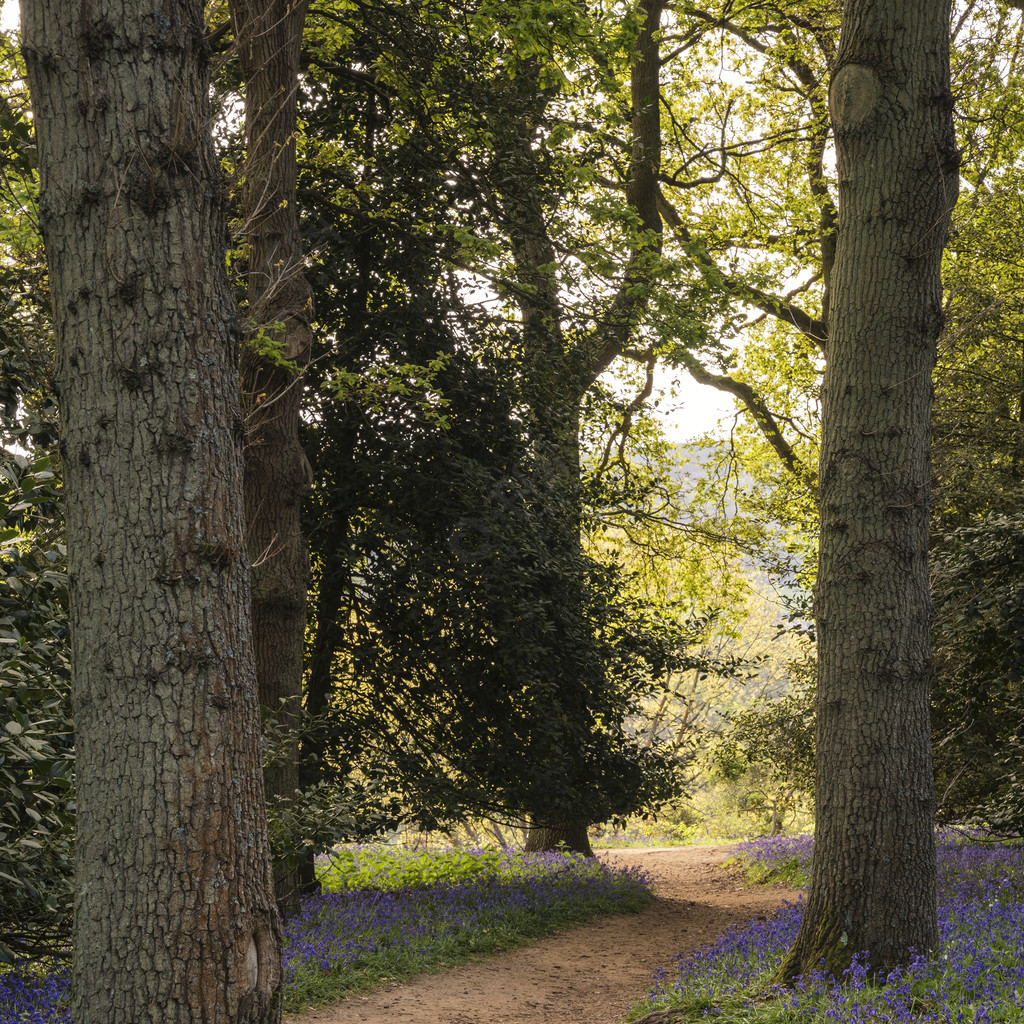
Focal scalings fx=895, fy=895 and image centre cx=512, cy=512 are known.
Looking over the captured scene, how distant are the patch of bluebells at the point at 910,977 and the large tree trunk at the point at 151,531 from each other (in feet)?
9.68

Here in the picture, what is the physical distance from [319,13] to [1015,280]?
11.0 meters

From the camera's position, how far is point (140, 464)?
2900mm

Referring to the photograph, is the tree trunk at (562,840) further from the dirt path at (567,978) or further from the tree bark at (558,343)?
the tree bark at (558,343)

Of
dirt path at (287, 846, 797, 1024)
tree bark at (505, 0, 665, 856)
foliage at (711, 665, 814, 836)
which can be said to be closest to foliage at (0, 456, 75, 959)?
dirt path at (287, 846, 797, 1024)

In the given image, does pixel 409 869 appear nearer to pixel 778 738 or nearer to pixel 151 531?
pixel 778 738

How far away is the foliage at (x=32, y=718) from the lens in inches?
154

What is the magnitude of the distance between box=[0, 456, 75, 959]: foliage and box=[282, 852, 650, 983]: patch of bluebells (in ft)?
8.23

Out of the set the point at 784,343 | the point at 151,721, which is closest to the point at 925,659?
the point at 151,721

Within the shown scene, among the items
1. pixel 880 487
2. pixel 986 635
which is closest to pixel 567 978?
pixel 986 635

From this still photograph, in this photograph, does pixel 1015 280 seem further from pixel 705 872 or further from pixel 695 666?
pixel 705 872

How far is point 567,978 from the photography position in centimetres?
730

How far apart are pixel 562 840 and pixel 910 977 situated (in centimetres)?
902

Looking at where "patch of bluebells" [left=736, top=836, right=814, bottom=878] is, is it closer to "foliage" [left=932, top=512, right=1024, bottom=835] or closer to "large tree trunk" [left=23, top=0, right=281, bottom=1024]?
"foliage" [left=932, top=512, right=1024, bottom=835]

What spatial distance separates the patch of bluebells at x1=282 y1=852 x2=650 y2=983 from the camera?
7023 millimetres
